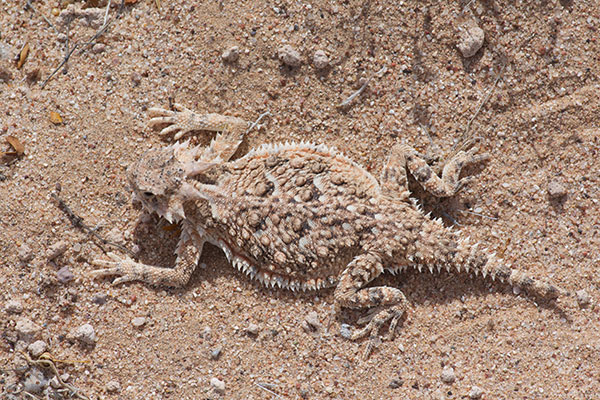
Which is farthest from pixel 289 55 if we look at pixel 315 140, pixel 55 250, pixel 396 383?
pixel 396 383

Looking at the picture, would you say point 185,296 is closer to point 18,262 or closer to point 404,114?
point 18,262

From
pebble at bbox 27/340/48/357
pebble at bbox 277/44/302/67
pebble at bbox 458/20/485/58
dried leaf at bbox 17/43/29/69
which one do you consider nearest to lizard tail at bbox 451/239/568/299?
pebble at bbox 458/20/485/58

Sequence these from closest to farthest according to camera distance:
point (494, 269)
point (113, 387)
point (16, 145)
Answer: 1. point (494, 269)
2. point (113, 387)
3. point (16, 145)

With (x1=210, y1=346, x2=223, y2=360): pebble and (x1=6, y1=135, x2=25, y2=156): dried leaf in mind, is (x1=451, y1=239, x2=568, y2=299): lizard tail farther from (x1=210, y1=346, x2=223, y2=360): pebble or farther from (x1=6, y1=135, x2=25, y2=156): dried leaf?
(x1=6, y1=135, x2=25, y2=156): dried leaf

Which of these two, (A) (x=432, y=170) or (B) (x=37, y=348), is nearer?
(B) (x=37, y=348)

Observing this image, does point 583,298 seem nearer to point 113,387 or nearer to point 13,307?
→ point 113,387

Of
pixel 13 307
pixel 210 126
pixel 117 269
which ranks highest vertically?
pixel 210 126
